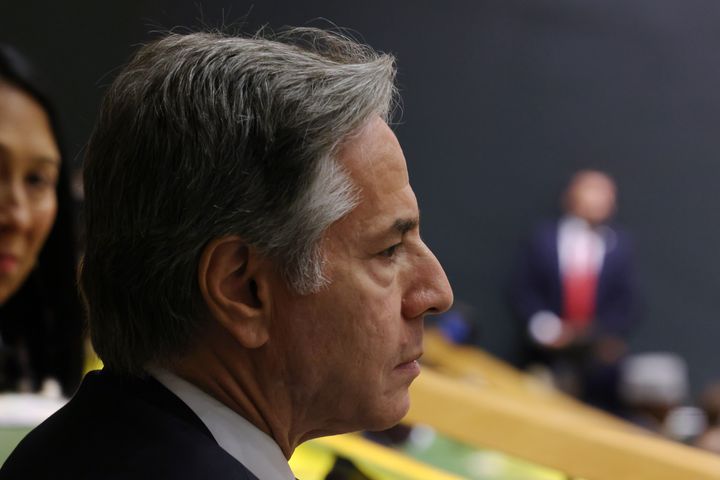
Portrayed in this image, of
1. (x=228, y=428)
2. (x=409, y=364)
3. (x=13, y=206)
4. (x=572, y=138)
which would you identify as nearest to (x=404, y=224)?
(x=409, y=364)

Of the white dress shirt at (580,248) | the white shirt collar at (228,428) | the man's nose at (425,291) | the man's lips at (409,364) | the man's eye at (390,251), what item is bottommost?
the white dress shirt at (580,248)

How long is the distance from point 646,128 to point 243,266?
Answer: 748 centimetres

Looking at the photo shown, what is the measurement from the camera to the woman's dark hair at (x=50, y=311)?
99.2 inches

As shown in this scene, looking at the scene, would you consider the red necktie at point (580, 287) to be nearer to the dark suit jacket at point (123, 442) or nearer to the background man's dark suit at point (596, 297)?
the background man's dark suit at point (596, 297)

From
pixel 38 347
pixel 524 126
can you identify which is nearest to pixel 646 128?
pixel 524 126

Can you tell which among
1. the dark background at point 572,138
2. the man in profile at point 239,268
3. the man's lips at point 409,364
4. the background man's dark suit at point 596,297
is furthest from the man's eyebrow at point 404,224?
the dark background at point 572,138

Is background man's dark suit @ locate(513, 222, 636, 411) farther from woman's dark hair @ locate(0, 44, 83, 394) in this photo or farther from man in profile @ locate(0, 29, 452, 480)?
man in profile @ locate(0, 29, 452, 480)

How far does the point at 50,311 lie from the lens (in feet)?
8.65

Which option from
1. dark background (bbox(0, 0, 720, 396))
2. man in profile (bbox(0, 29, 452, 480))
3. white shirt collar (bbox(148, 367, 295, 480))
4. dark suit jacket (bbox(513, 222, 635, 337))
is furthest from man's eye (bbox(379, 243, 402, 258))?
dark background (bbox(0, 0, 720, 396))

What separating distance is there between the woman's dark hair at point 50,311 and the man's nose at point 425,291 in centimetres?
137

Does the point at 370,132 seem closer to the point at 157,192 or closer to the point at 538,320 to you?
the point at 157,192

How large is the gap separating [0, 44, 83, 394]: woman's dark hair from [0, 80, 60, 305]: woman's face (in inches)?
1.0

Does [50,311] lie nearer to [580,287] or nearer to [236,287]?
[236,287]

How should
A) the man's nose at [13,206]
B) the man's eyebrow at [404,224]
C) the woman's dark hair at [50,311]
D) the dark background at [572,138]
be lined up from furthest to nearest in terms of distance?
the dark background at [572,138] → the woman's dark hair at [50,311] → the man's nose at [13,206] → the man's eyebrow at [404,224]
